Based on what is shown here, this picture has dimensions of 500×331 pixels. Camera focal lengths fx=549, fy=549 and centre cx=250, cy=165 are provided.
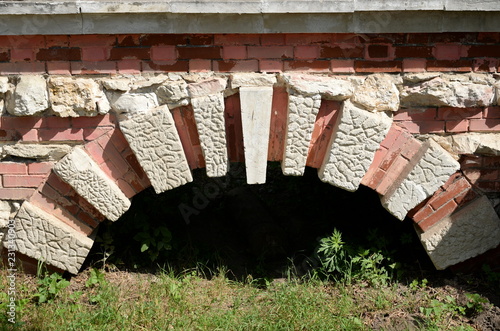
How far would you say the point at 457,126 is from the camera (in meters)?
3.63

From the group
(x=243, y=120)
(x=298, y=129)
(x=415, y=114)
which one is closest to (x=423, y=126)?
(x=415, y=114)

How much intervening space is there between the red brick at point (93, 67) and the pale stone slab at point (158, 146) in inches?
12.5

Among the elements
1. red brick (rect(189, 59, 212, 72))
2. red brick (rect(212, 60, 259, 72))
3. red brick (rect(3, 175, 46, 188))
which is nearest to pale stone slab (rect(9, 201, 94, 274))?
red brick (rect(3, 175, 46, 188))

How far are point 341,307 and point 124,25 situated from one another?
227 centimetres

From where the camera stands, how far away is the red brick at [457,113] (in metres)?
3.61

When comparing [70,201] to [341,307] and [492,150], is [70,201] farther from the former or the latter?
[492,150]

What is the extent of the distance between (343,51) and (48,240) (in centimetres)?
230

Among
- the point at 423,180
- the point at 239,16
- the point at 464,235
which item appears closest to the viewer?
the point at 239,16

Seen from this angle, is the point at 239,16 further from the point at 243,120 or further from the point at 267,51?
the point at 243,120

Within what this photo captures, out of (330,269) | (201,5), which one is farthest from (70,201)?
(330,269)

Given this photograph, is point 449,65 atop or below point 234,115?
atop

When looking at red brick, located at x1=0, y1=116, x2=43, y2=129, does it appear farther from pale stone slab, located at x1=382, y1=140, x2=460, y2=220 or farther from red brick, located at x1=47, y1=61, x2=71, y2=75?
pale stone slab, located at x1=382, y1=140, x2=460, y2=220

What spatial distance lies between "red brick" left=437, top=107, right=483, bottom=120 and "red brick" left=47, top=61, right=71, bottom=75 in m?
2.40

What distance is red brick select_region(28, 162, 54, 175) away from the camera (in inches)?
142
